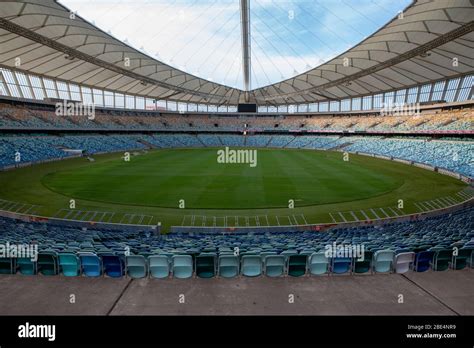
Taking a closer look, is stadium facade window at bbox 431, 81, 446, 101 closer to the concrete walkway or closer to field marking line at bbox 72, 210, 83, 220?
field marking line at bbox 72, 210, 83, 220

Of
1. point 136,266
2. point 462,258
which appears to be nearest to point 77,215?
point 136,266

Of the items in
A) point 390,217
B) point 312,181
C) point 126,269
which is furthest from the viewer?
point 312,181

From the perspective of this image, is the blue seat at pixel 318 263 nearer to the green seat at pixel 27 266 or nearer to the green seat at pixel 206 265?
the green seat at pixel 206 265

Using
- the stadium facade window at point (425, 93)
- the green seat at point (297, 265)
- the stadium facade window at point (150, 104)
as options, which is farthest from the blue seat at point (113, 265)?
the stadium facade window at point (150, 104)

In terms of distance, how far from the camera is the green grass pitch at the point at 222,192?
21.9m

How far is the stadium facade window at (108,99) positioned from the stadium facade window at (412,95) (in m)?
69.5

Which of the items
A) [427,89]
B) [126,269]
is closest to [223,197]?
[126,269]

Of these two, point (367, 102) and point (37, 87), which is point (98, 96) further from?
point (367, 102)

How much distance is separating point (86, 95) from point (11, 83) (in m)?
17.8

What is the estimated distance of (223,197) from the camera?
26969 millimetres

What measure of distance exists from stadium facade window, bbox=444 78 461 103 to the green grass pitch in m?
26.3

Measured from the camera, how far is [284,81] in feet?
247
